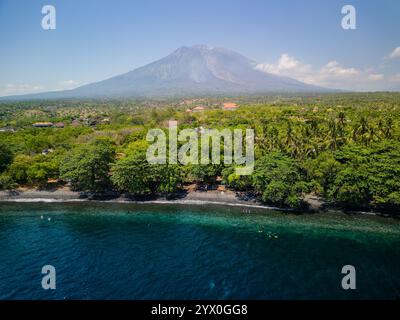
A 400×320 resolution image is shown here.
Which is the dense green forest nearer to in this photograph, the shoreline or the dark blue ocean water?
the shoreline

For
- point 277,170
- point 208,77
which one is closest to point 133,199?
point 277,170

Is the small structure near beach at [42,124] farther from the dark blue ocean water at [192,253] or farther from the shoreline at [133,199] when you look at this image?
the dark blue ocean water at [192,253]

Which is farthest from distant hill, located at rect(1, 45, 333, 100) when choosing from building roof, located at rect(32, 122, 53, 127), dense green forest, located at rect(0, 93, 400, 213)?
dense green forest, located at rect(0, 93, 400, 213)

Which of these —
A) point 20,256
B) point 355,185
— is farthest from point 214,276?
point 355,185

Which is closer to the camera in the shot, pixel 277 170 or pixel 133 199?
pixel 277 170

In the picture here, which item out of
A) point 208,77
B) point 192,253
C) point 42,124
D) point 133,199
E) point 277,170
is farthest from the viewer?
point 208,77

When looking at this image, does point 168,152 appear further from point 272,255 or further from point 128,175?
point 272,255

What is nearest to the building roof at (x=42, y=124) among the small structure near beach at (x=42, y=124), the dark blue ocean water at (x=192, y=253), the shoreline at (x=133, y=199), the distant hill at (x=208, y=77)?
the small structure near beach at (x=42, y=124)

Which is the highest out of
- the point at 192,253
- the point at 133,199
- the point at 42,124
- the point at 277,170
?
the point at 42,124

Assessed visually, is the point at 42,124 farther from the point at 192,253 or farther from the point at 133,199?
the point at 192,253
